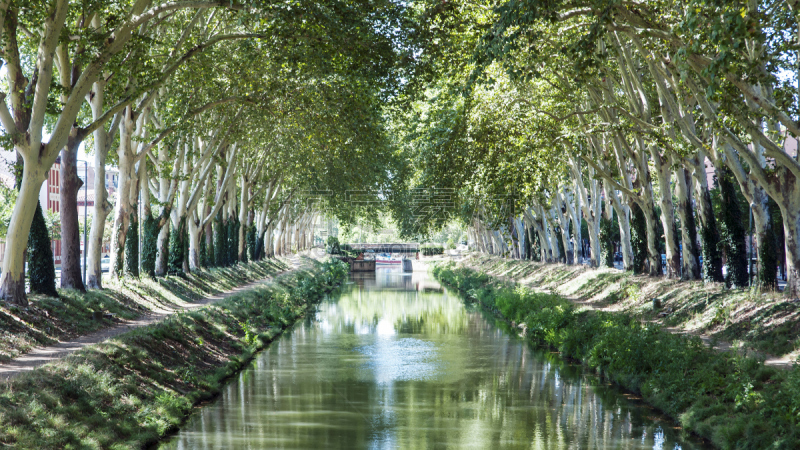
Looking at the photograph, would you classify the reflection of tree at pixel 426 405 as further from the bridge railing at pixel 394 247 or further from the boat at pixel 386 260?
the boat at pixel 386 260

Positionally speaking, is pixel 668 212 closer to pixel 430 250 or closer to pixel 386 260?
pixel 430 250

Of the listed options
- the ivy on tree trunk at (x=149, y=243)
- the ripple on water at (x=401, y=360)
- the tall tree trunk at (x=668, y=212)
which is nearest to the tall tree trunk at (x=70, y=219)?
the ivy on tree trunk at (x=149, y=243)

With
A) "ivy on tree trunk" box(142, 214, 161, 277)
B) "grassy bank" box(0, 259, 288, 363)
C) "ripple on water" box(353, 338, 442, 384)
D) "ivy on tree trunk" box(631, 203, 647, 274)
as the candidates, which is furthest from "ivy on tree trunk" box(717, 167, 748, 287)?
"ivy on tree trunk" box(142, 214, 161, 277)

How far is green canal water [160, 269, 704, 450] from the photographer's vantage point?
11.9 m

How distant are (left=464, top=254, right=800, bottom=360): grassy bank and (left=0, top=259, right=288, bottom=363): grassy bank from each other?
12.9 meters

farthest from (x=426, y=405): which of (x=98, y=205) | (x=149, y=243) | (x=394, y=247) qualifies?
(x=394, y=247)

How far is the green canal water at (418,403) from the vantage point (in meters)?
11.9

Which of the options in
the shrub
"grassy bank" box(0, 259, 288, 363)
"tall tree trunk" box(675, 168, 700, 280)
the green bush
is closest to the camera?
"grassy bank" box(0, 259, 288, 363)

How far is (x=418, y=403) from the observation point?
47.8ft

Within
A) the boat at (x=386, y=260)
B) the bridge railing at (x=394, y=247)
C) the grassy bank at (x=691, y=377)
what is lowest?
the grassy bank at (x=691, y=377)

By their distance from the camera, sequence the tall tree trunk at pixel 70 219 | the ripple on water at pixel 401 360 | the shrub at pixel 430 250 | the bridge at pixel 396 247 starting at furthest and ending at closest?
the shrub at pixel 430 250 → the bridge at pixel 396 247 → the tall tree trunk at pixel 70 219 → the ripple on water at pixel 401 360

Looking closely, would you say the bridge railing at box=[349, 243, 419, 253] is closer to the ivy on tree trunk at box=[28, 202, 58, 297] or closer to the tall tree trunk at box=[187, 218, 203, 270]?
the tall tree trunk at box=[187, 218, 203, 270]

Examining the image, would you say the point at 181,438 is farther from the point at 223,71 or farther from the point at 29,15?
the point at 223,71

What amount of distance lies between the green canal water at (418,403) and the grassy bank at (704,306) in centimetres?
275
